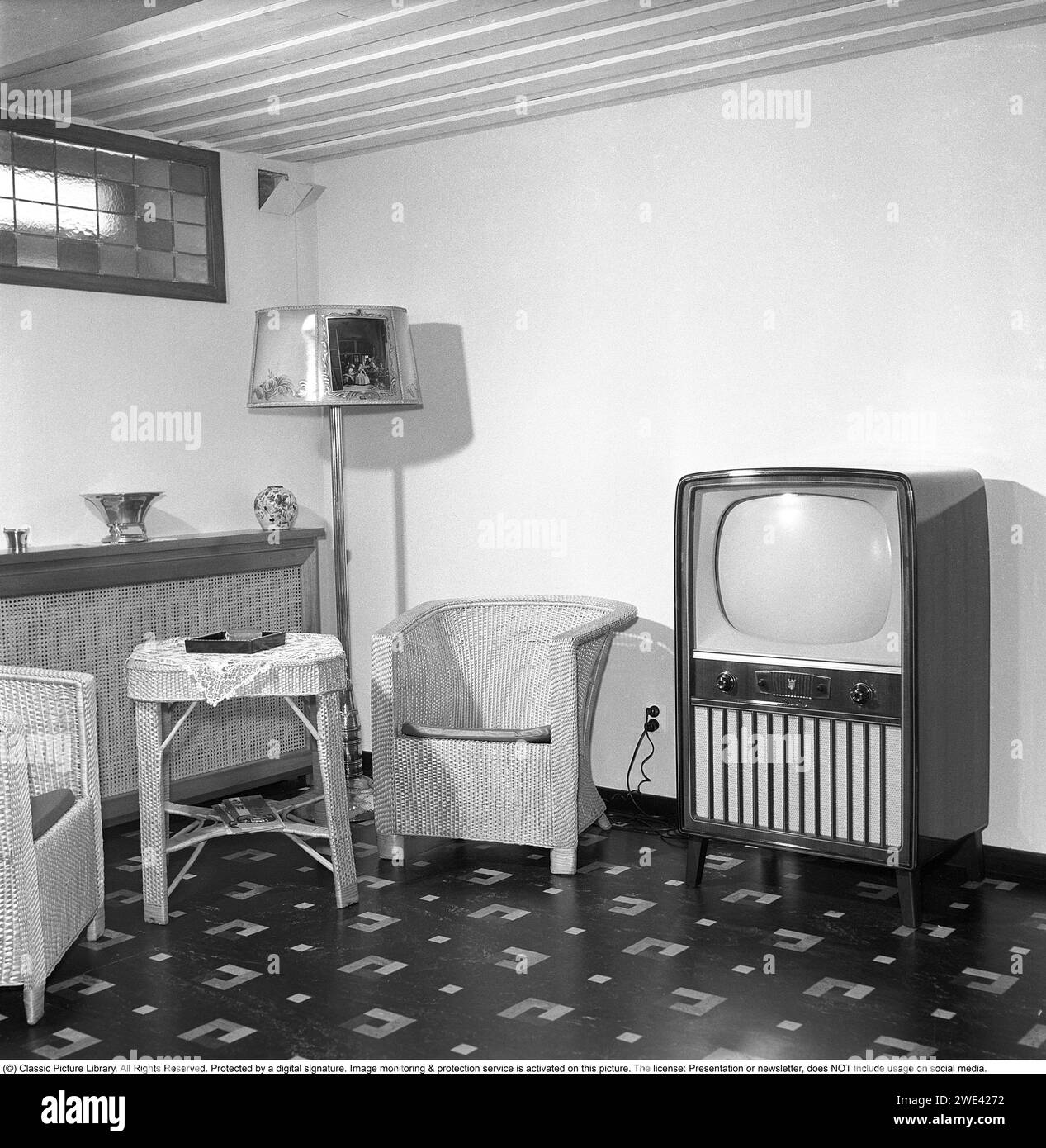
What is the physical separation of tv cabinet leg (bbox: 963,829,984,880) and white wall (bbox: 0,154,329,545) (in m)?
2.79

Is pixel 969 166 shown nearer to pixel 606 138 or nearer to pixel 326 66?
pixel 606 138

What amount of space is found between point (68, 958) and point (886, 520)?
7.59ft

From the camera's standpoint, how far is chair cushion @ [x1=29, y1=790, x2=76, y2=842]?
291 centimetres

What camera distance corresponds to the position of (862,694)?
3289 millimetres

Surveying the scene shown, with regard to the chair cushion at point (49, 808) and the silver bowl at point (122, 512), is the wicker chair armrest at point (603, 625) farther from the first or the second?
the silver bowl at point (122, 512)

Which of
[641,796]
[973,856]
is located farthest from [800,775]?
[641,796]

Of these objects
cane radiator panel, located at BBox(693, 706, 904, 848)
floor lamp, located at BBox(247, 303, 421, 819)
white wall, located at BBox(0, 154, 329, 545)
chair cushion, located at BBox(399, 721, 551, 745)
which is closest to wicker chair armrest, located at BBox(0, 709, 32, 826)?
chair cushion, located at BBox(399, 721, 551, 745)

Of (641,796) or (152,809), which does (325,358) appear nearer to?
(152,809)

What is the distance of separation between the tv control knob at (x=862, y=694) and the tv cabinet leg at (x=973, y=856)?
67 cm

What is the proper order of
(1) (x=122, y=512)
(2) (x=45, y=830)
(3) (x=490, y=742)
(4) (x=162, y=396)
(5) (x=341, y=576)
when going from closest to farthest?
(2) (x=45, y=830) < (3) (x=490, y=742) < (1) (x=122, y=512) < (5) (x=341, y=576) < (4) (x=162, y=396)

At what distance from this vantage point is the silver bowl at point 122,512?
14.2ft

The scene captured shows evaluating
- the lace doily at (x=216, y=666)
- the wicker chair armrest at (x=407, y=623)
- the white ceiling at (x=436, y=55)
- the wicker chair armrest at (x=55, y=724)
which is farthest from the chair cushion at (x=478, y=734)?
the white ceiling at (x=436, y=55)

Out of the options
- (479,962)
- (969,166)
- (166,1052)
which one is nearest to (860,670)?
(479,962)

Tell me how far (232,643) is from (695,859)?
1.43 m
